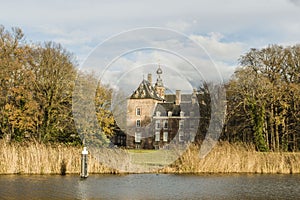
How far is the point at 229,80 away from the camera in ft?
114

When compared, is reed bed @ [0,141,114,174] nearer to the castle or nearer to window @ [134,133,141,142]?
the castle

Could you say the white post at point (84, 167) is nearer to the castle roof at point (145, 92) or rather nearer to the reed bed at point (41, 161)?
the reed bed at point (41, 161)

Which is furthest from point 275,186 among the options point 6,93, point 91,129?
point 6,93

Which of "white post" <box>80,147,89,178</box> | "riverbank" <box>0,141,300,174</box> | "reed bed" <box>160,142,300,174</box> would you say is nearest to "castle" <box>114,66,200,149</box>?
"reed bed" <box>160,142,300,174</box>

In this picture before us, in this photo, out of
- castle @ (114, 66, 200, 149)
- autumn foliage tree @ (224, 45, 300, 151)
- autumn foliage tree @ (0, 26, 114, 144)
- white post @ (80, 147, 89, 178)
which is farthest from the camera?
autumn foliage tree @ (224, 45, 300, 151)

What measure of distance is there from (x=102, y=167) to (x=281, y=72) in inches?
813

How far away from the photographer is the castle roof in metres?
34.6

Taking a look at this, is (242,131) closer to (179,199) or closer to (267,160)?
(267,160)

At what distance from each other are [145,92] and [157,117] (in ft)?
23.3

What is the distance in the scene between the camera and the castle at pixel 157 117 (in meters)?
32.1

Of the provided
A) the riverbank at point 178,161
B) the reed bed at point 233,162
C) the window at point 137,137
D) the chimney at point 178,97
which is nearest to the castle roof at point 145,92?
the window at point 137,137

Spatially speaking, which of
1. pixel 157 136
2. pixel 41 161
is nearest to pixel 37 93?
pixel 41 161

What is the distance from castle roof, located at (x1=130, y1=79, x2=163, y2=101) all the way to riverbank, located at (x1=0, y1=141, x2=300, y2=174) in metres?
15.0

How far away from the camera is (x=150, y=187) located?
13.9 metres
